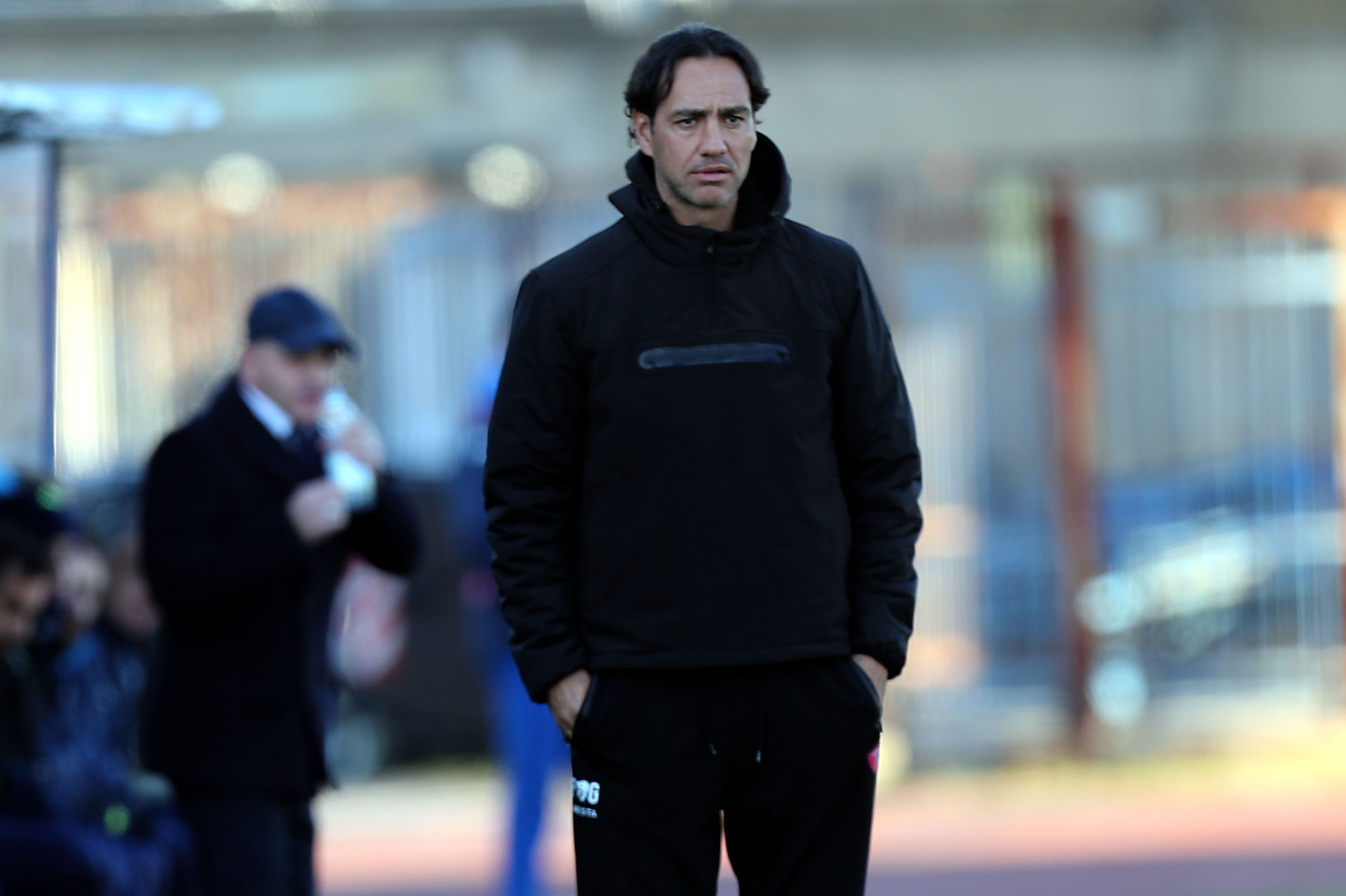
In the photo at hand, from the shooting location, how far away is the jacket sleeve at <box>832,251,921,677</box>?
3.67 m

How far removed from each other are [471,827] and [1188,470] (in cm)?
433

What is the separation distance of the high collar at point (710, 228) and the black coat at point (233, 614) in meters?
1.62

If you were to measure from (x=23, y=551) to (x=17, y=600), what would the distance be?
13 centimetres

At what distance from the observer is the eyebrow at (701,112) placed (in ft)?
11.8

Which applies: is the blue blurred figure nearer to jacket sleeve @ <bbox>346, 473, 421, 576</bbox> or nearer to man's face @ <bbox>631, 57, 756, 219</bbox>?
jacket sleeve @ <bbox>346, 473, 421, 576</bbox>

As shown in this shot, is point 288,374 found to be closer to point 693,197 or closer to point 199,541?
point 199,541

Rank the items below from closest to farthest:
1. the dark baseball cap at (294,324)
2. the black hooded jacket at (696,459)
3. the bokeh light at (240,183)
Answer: the black hooded jacket at (696,459) < the dark baseball cap at (294,324) < the bokeh light at (240,183)

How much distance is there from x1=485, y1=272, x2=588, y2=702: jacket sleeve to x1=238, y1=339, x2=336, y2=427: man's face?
1.60 meters

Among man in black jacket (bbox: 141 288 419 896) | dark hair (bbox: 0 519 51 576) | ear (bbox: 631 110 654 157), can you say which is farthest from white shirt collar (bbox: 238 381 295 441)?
ear (bbox: 631 110 654 157)

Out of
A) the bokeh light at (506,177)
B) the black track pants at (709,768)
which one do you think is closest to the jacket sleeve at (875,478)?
the black track pants at (709,768)

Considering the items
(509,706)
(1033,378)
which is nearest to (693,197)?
(509,706)

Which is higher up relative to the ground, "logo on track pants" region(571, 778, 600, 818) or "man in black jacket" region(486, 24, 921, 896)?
"man in black jacket" region(486, 24, 921, 896)

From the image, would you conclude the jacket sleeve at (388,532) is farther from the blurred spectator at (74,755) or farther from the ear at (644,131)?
the ear at (644,131)

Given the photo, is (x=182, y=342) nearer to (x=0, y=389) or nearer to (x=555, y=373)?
(x=0, y=389)
